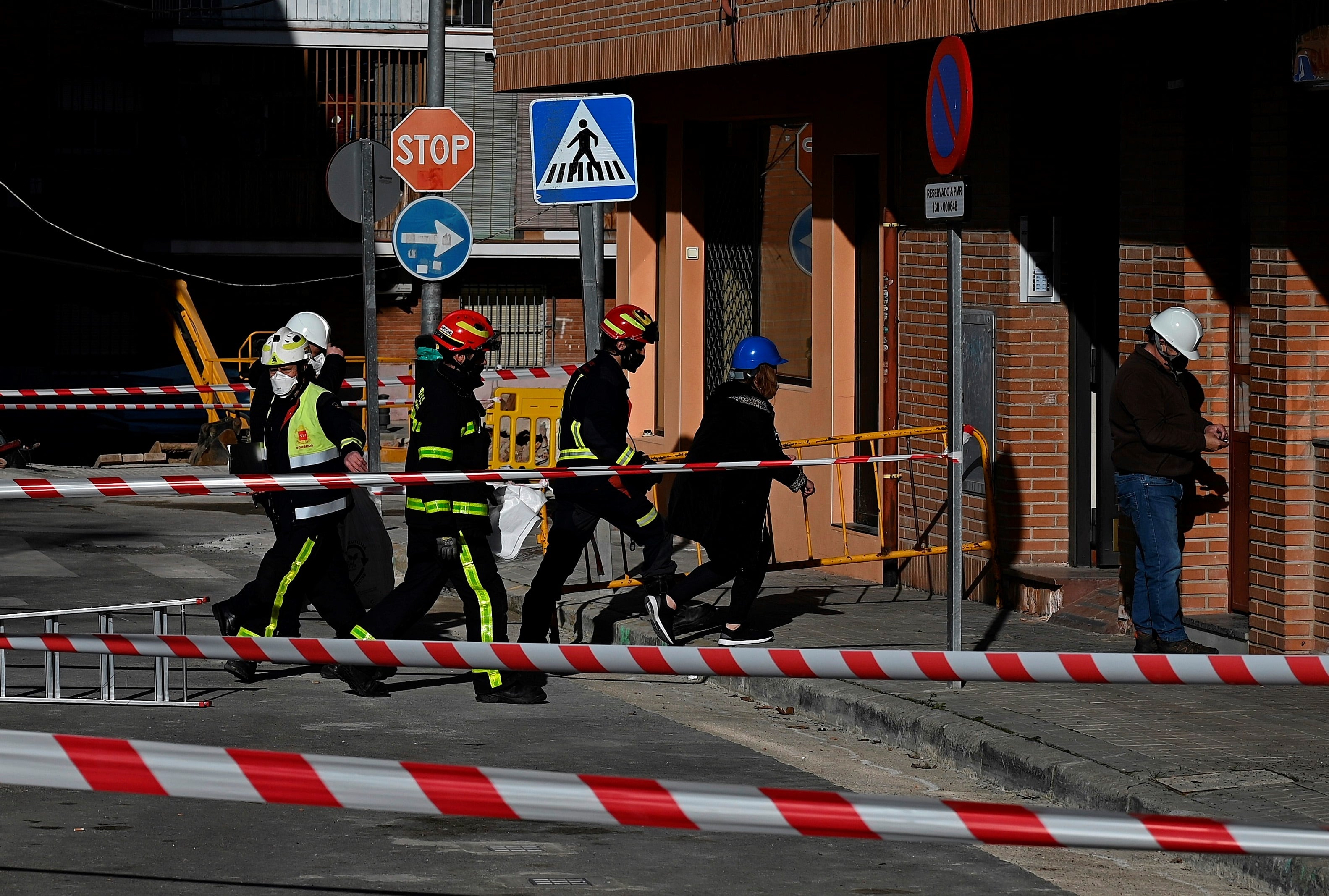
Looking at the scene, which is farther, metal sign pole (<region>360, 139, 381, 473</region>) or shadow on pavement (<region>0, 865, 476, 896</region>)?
metal sign pole (<region>360, 139, 381, 473</region>)

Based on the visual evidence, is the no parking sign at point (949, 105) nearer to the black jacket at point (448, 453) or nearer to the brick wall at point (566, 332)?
the black jacket at point (448, 453)

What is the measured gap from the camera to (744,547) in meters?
9.97

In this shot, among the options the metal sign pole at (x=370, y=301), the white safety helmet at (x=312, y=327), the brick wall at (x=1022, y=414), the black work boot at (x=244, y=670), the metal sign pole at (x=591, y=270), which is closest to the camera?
the black work boot at (x=244, y=670)

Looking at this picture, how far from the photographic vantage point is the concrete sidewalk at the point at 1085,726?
21.8ft

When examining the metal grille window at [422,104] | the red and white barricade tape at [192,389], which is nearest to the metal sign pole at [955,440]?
the red and white barricade tape at [192,389]

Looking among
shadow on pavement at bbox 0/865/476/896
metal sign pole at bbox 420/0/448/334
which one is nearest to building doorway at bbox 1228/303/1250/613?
shadow on pavement at bbox 0/865/476/896

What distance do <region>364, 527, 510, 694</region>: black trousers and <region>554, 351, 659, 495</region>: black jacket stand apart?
0.77 meters

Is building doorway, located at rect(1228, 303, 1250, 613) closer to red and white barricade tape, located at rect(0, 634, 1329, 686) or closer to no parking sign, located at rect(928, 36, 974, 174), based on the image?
no parking sign, located at rect(928, 36, 974, 174)

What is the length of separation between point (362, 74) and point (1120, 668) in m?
30.2

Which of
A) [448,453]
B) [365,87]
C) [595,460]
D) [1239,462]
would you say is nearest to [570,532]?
[595,460]

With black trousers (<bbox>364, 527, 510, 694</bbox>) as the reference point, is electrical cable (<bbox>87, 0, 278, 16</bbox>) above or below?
above

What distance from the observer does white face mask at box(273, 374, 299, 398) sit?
958 cm

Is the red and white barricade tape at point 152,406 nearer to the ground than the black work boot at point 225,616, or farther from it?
farther from it

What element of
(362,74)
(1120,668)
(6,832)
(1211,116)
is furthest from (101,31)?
(1120,668)
